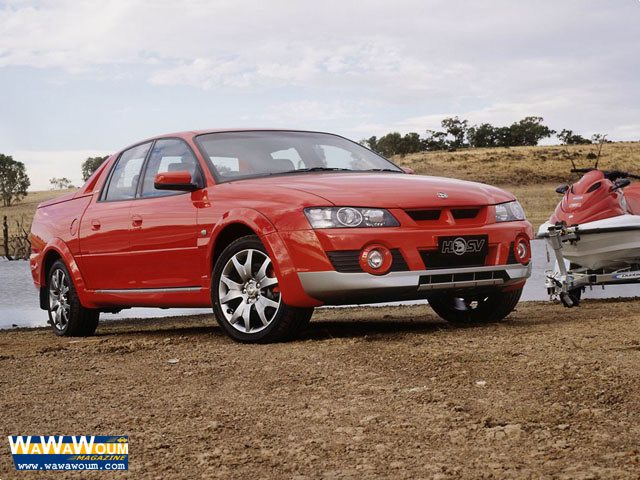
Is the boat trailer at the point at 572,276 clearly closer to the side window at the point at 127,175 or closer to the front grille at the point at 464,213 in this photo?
the front grille at the point at 464,213

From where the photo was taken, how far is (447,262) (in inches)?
258

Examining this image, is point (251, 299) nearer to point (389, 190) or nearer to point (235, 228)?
point (235, 228)

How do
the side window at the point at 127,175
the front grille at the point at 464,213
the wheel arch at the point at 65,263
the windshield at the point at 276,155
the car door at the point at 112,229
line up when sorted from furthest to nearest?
1. the wheel arch at the point at 65,263
2. the side window at the point at 127,175
3. the car door at the point at 112,229
4. the windshield at the point at 276,155
5. the front grille at the point at 464,213

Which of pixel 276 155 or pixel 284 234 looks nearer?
pixel 284 234

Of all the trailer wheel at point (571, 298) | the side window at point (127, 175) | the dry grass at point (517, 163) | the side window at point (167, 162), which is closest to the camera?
the side window at point (167, 162)

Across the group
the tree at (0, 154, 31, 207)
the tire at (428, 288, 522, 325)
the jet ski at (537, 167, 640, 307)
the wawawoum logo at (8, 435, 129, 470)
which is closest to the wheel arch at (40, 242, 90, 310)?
the tire at (428, 288, 522, 325)

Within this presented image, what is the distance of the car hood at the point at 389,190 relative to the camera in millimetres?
6414

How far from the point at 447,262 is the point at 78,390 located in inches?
97.4

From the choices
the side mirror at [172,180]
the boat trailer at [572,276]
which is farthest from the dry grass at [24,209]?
the side mirror at [172,180]

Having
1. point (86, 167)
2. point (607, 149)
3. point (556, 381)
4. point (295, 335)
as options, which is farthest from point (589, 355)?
point (86, 167)

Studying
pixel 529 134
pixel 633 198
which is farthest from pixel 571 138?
pixel 633 198

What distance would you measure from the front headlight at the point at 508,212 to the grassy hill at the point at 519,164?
41113 millimetres

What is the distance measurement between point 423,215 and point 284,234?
2.95ft

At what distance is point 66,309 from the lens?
350 inches
